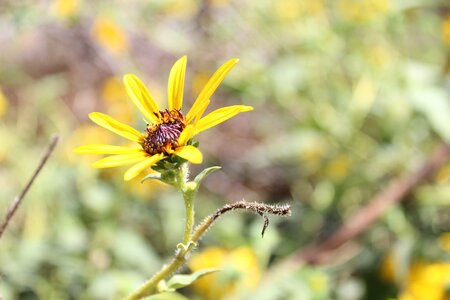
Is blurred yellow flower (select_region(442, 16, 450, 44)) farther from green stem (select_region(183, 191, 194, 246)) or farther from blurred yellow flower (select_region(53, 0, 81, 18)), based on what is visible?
green stem (select_region(183, 191, 194, 246))

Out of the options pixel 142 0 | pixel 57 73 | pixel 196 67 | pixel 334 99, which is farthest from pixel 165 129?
pixel 57 73

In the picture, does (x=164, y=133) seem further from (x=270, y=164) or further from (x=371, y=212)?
(x=270, y=164)

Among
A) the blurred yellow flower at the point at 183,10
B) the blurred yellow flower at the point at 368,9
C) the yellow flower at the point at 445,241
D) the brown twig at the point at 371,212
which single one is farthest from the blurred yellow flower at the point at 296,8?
the yellow flower at the point at 445,241

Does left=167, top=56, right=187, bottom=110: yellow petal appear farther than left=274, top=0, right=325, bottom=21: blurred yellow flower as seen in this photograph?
No

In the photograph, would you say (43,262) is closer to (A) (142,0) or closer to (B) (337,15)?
(A) (142,0)

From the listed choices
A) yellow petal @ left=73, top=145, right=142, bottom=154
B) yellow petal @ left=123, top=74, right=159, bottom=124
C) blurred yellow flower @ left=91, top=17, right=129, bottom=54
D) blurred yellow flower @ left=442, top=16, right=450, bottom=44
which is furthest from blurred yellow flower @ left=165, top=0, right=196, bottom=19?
yellow petal @ left=73, top=145, right=142, bottom=154

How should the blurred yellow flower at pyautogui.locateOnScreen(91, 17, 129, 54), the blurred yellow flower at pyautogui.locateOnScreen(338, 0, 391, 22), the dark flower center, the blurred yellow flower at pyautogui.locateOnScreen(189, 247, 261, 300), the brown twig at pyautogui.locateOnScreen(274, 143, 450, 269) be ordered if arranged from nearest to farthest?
the dark flower center < the blurred yellow flower at pyautogui.locateOnScreen(189, 247, 261, 300) < the brown twig at pyautogui.locateOnScreen(274, 143, 450, 269) < the blurred yellow flower at pyautogui.locateOnScreen(338, 0, 391, 22) < the blurred yellow flower at pyautogui.locateOnScreen(91, 17, 129, 54)
